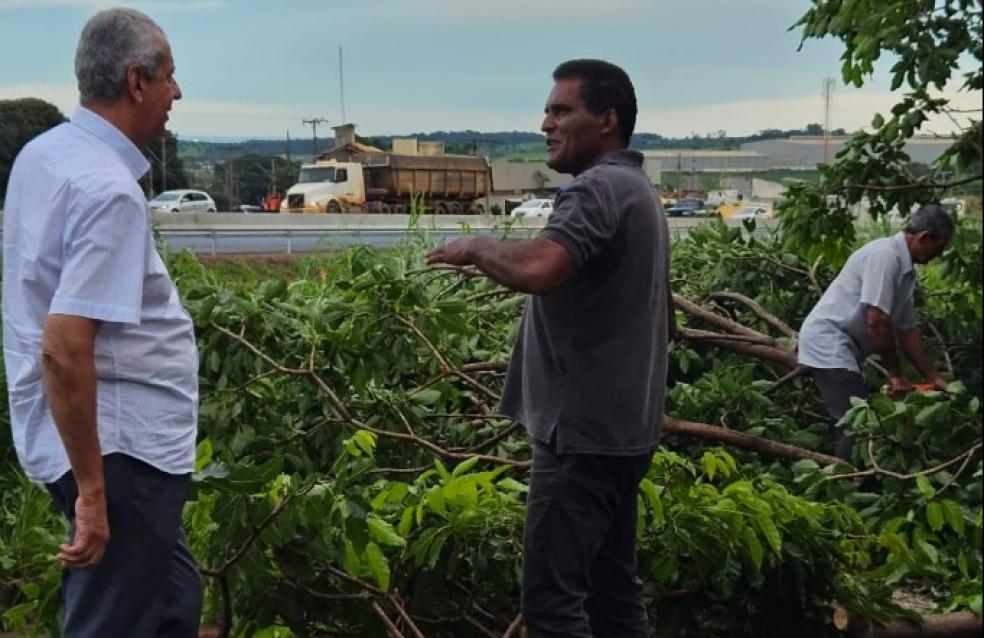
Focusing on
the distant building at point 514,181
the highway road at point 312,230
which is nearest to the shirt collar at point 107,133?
the highway road at point 312,230

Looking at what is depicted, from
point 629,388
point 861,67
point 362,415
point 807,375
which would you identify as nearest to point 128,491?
point 629,388

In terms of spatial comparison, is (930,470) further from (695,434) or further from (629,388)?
(629,388)

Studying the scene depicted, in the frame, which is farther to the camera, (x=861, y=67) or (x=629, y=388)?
(x=861, y=67)

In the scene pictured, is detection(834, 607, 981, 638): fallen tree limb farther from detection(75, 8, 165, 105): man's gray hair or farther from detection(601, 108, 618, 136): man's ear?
detection(75, 8, 165, 105): man's gray hair

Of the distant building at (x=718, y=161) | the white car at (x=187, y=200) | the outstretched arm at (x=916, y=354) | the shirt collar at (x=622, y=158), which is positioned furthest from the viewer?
the distant building at (x=718, y=161)

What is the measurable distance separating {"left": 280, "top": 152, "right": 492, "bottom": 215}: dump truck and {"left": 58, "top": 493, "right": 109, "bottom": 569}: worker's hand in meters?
36.5

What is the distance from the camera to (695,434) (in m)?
5.82

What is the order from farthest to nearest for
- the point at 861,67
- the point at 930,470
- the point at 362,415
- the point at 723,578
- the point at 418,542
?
1. the point at 362,415
2. the point at 861,67
3. the point at 930,470
4. the point at 723,578
5. the point at 418,542

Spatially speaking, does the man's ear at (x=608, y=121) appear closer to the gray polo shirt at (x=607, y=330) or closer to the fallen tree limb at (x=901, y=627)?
the gray polo shirt at (x=607, y=330)

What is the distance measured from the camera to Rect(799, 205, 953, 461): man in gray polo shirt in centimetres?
600

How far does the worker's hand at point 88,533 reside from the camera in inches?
113

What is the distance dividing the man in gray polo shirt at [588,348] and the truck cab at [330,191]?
120ft

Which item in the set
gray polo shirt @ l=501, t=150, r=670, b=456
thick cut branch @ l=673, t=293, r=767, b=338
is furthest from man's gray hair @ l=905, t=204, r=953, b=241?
gray polo shirt @ l=501, t=150, r=670, b=456

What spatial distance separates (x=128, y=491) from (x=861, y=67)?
3.38m
